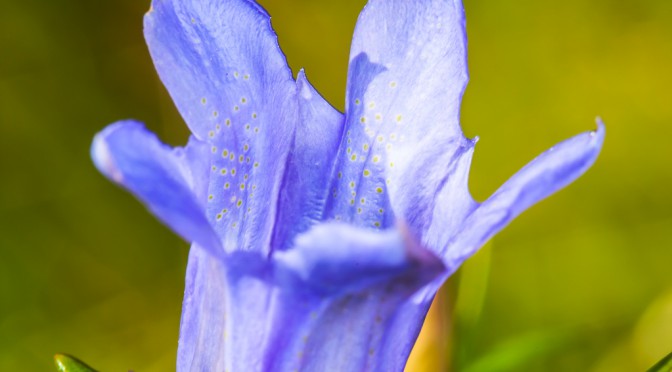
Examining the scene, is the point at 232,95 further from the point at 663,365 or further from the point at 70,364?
the point at 663,365

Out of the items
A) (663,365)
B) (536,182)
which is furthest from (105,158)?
(663,365)

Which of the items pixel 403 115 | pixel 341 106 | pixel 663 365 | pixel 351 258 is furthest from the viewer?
pixel 341 106

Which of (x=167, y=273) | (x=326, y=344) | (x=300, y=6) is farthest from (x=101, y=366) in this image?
(x=326, y=344)

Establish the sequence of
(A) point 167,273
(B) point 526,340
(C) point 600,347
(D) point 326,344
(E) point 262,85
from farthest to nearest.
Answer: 1. (A) point 167,273
2. (C) point 600,347
3. (B) point 526,340
4. (E) point 262,85
5. (D) point 326,344

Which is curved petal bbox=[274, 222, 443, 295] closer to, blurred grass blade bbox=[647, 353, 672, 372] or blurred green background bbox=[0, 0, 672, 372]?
blurred grass blade bbox=[647, 353, 672, 372]

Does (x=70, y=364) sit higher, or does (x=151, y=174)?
(x=151, y=174)

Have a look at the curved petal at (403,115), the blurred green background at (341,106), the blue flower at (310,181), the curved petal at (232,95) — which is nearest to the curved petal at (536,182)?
the blue flower at (310,181)

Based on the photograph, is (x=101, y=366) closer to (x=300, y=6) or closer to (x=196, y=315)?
(x=300, y=6)
